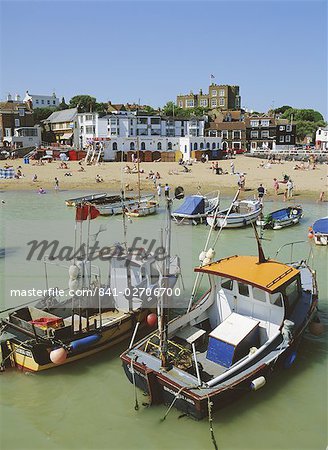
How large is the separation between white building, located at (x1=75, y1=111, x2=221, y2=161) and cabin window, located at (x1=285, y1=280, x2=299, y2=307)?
59613 millimetres

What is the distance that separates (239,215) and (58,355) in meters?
19.7

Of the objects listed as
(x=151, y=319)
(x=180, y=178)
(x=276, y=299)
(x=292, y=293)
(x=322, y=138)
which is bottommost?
(x=151, y=319)

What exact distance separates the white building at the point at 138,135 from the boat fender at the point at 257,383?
206ft

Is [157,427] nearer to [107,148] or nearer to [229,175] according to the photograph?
[229,175]

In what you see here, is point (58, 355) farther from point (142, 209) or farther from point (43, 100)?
point (43, 100)

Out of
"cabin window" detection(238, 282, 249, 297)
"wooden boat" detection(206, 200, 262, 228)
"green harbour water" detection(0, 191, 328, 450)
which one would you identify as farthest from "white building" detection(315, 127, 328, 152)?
"cabin window" detection(238, 282, 249, 297)

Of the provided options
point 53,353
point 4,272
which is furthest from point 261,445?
point 4,272

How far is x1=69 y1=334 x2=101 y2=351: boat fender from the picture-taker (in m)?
12.1

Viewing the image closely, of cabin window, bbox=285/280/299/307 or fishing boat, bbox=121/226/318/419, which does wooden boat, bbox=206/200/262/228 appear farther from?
fishing boat, bbox=121/226/318/419

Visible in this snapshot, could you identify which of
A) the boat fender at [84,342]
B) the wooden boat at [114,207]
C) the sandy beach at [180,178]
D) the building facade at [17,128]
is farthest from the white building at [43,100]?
the boat fender at [84,342]

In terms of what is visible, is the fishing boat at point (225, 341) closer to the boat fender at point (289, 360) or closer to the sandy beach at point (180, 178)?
the boat fender at point (289, 360)

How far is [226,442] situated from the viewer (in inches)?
384

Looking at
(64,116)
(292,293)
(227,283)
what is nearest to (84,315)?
(227,283)

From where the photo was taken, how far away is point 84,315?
1391 cm
